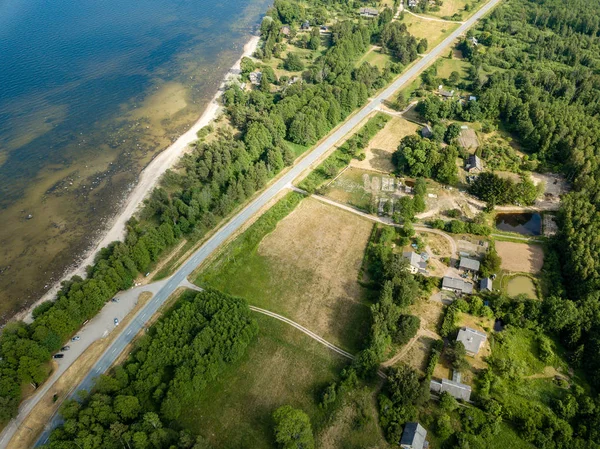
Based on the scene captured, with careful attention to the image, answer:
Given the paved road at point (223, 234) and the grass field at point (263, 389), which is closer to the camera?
the grass field at point (263, 389)

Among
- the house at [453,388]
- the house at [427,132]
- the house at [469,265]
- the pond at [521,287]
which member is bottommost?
the pond at [521,287]

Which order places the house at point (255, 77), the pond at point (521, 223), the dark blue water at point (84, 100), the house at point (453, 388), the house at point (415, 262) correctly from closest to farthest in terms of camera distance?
the house at point (453, 388), the house at point (415, 262), the pond at point (521, 223), the dark blue water at point (84, 100), the house at point (255, 77)

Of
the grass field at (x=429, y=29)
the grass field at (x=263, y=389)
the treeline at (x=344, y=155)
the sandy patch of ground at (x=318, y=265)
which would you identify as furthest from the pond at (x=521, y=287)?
the grass field at (x=429, y=29)

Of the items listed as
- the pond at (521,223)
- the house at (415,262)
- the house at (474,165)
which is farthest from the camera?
the house at (474,165)

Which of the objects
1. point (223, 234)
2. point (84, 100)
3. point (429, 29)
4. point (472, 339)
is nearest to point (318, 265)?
point (223, 234)

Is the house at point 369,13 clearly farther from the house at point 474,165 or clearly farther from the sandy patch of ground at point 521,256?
the sandy patch of ground at point 521,256

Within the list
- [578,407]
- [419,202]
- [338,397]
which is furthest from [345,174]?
[578,407]

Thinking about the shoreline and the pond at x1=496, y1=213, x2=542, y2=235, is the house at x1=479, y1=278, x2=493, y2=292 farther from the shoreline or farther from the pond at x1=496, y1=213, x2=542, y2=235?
the shoreline
